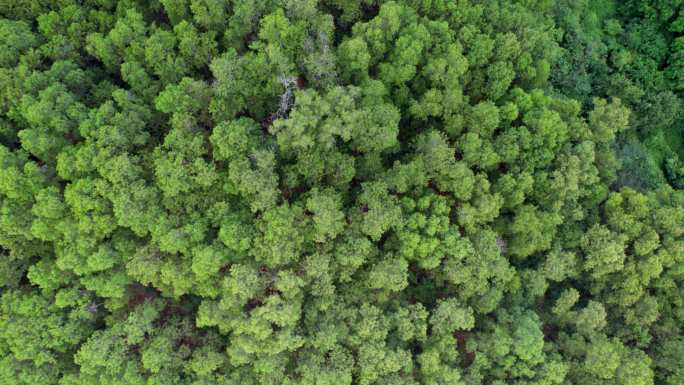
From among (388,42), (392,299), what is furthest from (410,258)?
(388,42)

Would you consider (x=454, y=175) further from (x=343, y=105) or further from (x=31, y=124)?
(x=31, y=124)

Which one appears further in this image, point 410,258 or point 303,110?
point 410,258

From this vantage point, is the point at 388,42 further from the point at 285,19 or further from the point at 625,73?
the point at 625,73

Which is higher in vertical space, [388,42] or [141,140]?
[388,42]

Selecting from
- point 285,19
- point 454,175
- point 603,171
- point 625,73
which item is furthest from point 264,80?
point 625,73

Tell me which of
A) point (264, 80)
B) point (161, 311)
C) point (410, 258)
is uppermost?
point (264, 80)

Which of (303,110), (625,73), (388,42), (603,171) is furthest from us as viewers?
(625,73)

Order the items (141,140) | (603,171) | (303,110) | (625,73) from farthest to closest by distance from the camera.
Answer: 1. (625,73)
2. (603,171)
3. (141,140)
4. (303,110)
